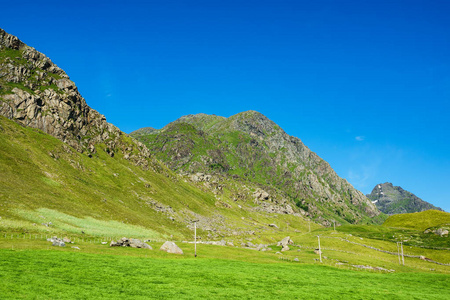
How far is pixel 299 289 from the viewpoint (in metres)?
35.3

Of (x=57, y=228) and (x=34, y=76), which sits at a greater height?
(x=34, y=76)

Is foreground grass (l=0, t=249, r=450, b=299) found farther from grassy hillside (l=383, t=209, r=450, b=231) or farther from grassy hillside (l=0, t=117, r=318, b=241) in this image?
grassy hillside (l=383, t=209, r=450, b=231)

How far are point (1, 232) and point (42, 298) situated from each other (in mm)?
59517

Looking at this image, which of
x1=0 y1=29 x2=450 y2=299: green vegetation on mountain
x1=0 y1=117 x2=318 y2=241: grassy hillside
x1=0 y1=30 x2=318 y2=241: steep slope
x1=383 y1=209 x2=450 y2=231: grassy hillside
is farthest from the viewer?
x1=383 y1=209 x2=450 y2=231: grassy hillside

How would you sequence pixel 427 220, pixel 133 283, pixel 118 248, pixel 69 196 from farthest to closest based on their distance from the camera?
1. pixel 427 220
2. pixel 69 196
3. pixel 118 248
4. pixel 133 283

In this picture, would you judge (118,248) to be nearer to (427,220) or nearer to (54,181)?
(54,181)

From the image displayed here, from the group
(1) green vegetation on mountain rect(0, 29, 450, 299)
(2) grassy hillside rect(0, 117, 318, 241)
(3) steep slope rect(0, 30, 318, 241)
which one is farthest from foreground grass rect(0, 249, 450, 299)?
(3) steep slope rect(0, 30, 318, 241)

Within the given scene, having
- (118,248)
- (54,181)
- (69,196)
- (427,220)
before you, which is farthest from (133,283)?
(427,220)

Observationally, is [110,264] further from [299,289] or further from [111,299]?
[299,289]

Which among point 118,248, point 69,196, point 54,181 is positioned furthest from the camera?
point 54,181

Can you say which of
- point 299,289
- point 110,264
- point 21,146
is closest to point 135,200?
point 21,146

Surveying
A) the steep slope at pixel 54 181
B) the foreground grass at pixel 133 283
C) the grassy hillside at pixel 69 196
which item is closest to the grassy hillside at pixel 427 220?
the steep slope at pixel 54 181

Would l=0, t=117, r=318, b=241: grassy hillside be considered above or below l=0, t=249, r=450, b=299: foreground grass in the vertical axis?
above

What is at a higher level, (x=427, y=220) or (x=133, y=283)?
(x=133, y=283)
